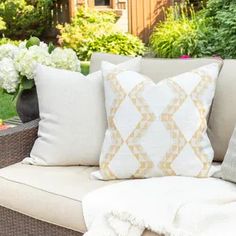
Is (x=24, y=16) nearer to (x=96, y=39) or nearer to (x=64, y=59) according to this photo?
(x=96, y=39)

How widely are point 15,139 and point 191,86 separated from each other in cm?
89

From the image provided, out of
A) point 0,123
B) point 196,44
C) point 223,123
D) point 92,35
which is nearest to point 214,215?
point 223,123

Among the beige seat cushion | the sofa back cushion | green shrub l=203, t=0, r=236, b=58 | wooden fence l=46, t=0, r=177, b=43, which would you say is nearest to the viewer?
the beige seat cushion

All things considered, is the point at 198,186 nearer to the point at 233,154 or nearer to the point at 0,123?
the point at 233,154

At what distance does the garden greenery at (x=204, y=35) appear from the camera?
6652mm

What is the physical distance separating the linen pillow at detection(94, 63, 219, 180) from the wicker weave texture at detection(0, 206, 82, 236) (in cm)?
31

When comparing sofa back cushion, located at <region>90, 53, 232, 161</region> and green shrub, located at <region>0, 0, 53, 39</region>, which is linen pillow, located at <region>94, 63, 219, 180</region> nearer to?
sofa back cushion, located at <region>90, 53, 232, 161</region>

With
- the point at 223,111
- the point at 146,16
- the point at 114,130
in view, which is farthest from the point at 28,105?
the point at 146,16

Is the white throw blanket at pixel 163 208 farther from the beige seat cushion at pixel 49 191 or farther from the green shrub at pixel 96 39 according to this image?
the green shrub at pixel 96 39

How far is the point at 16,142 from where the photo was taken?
8.95ft

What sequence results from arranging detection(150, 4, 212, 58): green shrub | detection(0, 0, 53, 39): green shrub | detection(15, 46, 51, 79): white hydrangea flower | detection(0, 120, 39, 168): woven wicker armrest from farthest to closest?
detection(0, 0, 53, 39): green shrub, detection(150, 4, 212, 58): green shrub, detection(15, 46, 51, 79): white hydrangea flower, detection(0, 120, 39, 168): woven wicker armrest

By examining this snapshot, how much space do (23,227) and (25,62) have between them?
0.86 meters

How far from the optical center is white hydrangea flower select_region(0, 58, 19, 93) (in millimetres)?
2906

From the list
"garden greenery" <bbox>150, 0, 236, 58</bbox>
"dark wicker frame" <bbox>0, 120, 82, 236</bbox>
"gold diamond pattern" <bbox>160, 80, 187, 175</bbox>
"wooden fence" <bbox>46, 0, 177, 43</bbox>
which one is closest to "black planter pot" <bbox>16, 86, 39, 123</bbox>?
"dark wicker frame" <bbox>0, 120, 82, 236</bbox>
